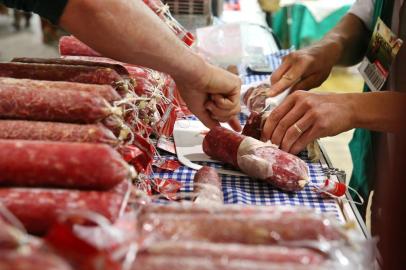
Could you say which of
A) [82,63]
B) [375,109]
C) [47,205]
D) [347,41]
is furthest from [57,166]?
[347,41]

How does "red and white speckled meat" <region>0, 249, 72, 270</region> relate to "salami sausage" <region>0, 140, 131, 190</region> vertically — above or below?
above

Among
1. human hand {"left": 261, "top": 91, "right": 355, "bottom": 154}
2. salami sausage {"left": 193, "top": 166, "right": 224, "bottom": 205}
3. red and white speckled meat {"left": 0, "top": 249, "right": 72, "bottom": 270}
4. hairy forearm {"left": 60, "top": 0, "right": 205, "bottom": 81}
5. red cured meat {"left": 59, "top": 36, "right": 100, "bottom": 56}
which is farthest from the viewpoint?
red cured meat {"left": 59, "top": 36, "right": 100, "bottom": 56}

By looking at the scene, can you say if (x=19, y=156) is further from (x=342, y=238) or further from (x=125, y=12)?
(x=342, y=238)

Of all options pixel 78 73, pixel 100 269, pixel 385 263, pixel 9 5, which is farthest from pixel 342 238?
pixel 9 5

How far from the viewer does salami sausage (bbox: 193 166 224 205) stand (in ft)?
4.73

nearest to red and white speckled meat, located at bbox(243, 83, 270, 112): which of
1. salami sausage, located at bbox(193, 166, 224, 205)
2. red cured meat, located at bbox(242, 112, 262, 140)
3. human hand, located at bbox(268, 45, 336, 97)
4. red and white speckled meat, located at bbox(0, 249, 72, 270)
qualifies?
human hand, located at bbox(268, 45, 336, 97)

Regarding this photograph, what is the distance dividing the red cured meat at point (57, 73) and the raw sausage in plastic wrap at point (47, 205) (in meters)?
0.49

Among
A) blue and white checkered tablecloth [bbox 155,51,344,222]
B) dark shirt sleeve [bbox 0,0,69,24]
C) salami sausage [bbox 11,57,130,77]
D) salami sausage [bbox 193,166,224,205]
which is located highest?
dark shirt sleeve [bbox 0,0,69,24]

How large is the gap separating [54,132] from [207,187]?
18.8 inches

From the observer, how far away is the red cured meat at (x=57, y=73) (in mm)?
1505

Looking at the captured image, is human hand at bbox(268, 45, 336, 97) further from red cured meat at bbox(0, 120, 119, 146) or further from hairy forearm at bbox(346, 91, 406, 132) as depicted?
red cured meat at bbox(0, 120, 119, 146)

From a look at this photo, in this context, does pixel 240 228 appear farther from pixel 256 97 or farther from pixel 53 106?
pixel 256 97

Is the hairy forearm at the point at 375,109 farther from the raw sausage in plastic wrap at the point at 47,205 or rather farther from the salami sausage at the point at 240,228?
the raw sausage in plastic wrap at the point at 47,205

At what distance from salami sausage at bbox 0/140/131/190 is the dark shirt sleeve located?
0.38m
